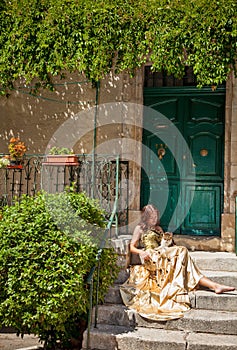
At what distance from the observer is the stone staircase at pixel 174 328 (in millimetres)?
4867

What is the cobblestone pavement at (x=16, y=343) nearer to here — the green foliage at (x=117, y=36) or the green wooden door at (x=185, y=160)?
the green wooden door at (x=185, y=160)

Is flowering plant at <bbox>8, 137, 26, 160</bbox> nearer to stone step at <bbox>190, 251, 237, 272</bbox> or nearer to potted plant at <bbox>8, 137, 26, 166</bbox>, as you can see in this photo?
potted plant at <bbox>8, 137, 26, 166</bbox>

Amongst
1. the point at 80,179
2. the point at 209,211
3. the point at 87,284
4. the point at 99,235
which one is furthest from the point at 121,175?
the point at 87,284

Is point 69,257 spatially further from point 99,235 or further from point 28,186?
point 28,186

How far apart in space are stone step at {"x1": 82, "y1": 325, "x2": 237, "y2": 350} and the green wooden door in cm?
274

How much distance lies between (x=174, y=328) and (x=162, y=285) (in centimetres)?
55

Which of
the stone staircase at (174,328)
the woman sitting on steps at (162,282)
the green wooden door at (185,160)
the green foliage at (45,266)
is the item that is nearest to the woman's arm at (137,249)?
the woman sitting on steps at (162,282)

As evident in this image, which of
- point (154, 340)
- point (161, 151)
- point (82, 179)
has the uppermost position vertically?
point (161, 151)

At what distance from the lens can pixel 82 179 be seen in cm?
765

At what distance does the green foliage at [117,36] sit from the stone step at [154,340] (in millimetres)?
2933

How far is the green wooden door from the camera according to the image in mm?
7625

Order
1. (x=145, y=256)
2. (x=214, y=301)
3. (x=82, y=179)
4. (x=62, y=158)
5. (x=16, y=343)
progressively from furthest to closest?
(x=82, y=179)
(x=62, y=158)
(x=145, y=256)
(x=16, y=343)
(x=214, y=301)

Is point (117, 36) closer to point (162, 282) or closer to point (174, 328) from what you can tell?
point (162, 282)

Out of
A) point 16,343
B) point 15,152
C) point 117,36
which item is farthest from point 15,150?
point 16,343
